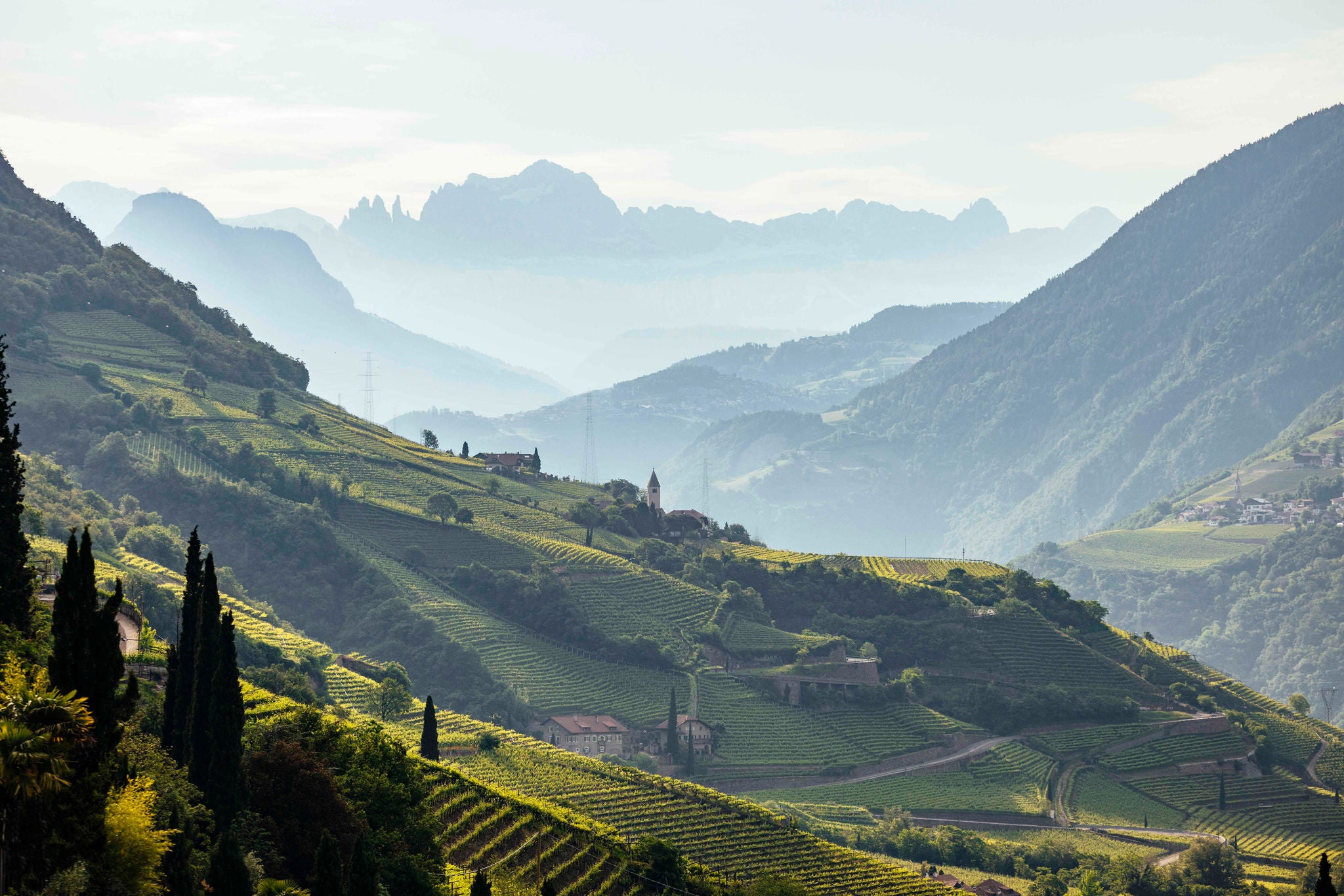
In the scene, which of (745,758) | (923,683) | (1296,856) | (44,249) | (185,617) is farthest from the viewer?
(44,249)

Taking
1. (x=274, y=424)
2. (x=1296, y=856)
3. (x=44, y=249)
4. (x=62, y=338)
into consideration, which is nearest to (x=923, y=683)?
(x=1296, y=856)

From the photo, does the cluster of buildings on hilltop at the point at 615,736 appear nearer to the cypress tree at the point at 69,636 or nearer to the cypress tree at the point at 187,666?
the cypress tree at the point at 187,666

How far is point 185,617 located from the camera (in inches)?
1599

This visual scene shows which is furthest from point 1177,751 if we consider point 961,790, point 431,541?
point 431,541

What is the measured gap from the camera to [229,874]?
3038 cm

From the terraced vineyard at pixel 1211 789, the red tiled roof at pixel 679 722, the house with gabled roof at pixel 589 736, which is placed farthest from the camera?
the terraced vineyard at pixel 1211 789

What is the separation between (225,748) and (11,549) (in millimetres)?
7830

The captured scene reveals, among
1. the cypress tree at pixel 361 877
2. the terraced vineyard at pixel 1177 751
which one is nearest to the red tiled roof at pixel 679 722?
the terraced vineyard at pixel 1177 751

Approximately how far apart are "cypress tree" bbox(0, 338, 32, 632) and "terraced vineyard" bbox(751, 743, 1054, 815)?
196 ft

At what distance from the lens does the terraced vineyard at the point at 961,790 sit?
92750 millimetres

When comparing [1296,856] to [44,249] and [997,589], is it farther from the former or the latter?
[44,249]

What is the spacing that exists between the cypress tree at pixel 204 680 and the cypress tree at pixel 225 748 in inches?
8.1

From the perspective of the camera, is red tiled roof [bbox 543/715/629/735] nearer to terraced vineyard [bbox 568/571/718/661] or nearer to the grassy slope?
the grassy slope

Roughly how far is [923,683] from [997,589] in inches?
665
